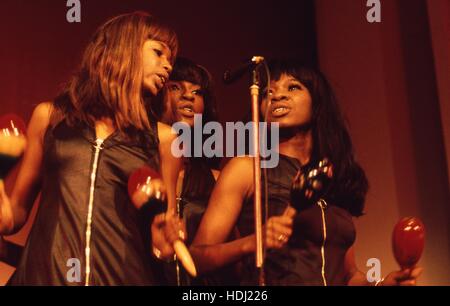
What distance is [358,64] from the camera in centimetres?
319

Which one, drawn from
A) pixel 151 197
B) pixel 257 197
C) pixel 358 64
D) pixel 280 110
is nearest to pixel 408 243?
pixel 257 197

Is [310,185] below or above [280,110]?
below

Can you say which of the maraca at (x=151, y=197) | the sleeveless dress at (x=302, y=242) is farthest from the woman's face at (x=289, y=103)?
the maraca at (x=151, y=197)

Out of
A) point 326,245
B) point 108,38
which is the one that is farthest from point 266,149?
point 108,38

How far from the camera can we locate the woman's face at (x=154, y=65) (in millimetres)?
2070

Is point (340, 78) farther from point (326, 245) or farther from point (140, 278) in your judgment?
point (140, 278)

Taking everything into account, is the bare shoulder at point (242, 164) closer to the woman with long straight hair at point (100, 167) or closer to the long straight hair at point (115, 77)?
the woman with long straight hair at point (100, 167)

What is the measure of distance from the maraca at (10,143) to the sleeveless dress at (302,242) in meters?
0.73

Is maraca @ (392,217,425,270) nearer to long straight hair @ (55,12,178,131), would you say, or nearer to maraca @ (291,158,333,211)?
maraca @ (291,158,333,211)

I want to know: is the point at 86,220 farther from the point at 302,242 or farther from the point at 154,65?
the point at 302,242

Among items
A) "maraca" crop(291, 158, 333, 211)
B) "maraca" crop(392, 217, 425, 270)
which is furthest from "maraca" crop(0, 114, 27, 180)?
"maraca" crop(392, 217, 425, 270)

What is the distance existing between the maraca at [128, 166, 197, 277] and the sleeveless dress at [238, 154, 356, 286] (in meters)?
0.34

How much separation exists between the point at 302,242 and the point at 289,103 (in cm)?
48

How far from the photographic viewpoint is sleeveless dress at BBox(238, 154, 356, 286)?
2012 millimetres
